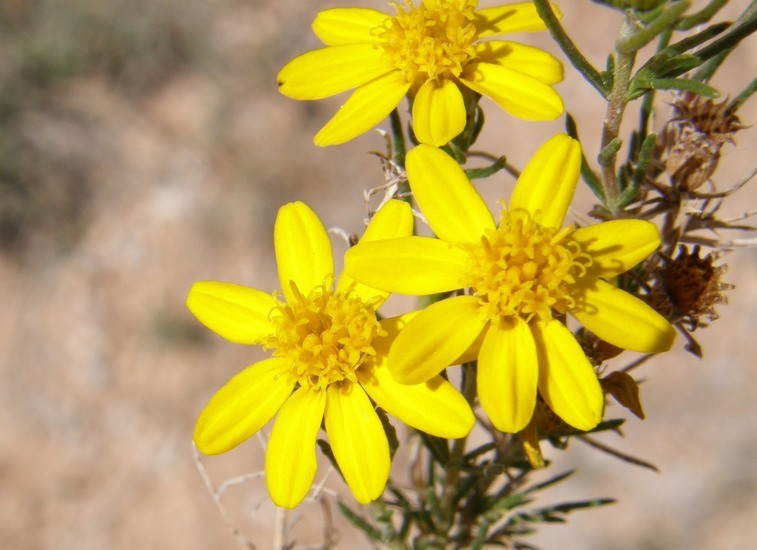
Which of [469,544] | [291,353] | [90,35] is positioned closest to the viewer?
[291,353]

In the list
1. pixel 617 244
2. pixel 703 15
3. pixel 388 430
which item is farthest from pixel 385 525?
pixel 703 15

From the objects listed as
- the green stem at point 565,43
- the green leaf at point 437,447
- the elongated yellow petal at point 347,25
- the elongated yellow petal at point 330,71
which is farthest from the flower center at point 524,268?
the elongated yellow petal at point 347,25

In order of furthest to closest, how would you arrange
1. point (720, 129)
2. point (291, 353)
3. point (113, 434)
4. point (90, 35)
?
point (90, 35), point (113, 434), point (720, 129), point (291, 353)

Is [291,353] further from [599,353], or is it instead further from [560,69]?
[560,69]

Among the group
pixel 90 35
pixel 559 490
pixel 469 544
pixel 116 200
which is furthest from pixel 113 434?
pixel 469 544

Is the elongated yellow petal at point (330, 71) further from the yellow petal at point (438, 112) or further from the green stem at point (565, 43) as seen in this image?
the green stem at point (565, 43)

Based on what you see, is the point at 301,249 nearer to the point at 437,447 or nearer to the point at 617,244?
the point at 437,447

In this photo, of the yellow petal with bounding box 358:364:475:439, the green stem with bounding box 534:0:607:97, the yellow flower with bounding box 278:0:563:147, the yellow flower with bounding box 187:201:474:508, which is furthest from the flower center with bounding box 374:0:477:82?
the yellow petal with bounding box 358:364:475:439
